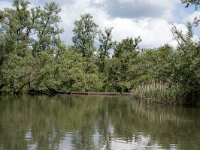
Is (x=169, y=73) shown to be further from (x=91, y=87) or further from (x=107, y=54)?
(x=107, y=54)

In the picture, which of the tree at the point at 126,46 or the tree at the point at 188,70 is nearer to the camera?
the tree at the point at 188,70

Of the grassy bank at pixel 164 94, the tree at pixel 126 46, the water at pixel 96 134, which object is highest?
the tree at pixel 126 46

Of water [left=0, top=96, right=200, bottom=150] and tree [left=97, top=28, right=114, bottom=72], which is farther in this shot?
tree [left=97, top=28, right=114, bottom=72]

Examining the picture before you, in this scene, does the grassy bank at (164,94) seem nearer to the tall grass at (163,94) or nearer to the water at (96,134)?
the tall grass at (163,94)

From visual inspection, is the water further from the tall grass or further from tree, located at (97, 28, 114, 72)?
tree, located at (97, 28, 114, 72)

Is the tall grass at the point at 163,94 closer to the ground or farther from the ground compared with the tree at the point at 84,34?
closer to the ground

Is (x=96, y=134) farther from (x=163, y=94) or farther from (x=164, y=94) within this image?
(x=163, y=94)

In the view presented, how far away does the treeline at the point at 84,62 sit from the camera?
42750mm

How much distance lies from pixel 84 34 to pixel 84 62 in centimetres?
1163

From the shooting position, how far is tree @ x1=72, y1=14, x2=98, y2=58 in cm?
8422

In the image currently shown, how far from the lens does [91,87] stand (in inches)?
2820

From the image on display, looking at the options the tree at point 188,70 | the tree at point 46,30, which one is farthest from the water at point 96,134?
the tree at point 46,30

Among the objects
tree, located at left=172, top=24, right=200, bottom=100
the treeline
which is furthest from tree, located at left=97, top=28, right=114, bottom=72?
tree, located at left=172, top=24, right=200, bottom=100

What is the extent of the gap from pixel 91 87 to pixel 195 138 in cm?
5316
